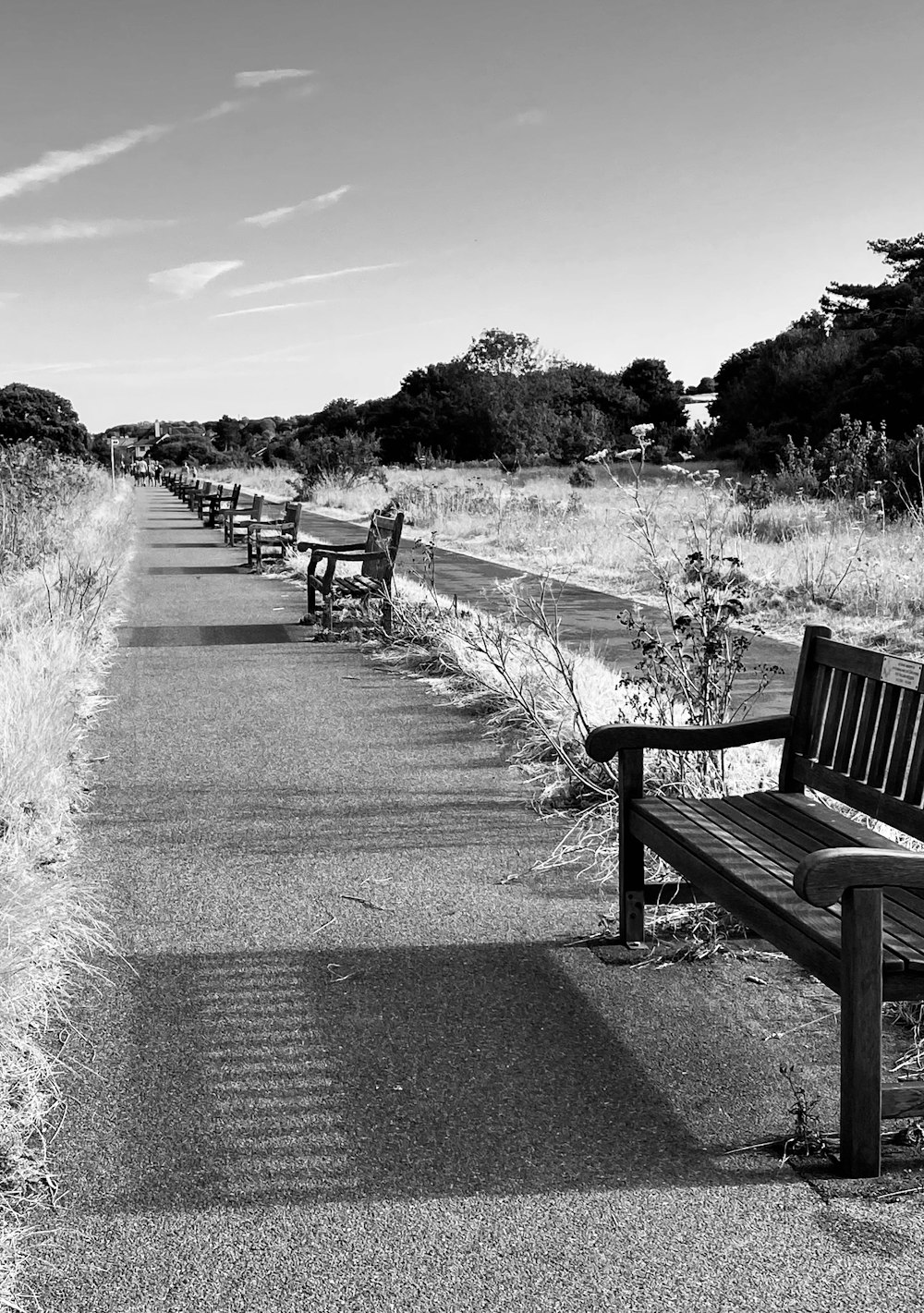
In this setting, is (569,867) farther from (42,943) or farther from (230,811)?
(42,943)

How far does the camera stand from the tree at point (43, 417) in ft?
305

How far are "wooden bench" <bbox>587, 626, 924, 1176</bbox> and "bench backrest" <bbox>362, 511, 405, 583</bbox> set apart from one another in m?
6.75

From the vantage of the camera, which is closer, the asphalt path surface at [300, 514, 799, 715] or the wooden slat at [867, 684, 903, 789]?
the wooden slat at [867, 684, 903, 789]

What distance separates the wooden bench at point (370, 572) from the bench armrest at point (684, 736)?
6684 millimetres

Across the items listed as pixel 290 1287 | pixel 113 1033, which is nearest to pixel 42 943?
pixel 113 1033

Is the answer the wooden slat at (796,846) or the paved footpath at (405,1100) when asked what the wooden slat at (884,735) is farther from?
the paved footpath at (405,1100)

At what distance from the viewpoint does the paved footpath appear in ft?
8.14

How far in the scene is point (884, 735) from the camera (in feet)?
11.9

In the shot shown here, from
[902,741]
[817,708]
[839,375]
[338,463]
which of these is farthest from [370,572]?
[839,375]

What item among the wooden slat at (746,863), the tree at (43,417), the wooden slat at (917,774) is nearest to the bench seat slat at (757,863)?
the wooden slat at (746,863)

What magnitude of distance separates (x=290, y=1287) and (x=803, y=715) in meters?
2.45

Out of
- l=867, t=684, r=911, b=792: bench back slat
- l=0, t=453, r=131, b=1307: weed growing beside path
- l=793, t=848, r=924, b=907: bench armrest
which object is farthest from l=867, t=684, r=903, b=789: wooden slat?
l=0, t=453, r=131, b=1307: weed growing beside path

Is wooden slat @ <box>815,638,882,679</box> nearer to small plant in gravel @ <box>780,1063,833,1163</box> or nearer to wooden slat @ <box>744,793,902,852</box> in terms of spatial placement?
wooden slat @ <box>744,793,902,852</box>

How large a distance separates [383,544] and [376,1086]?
8.25 meters
